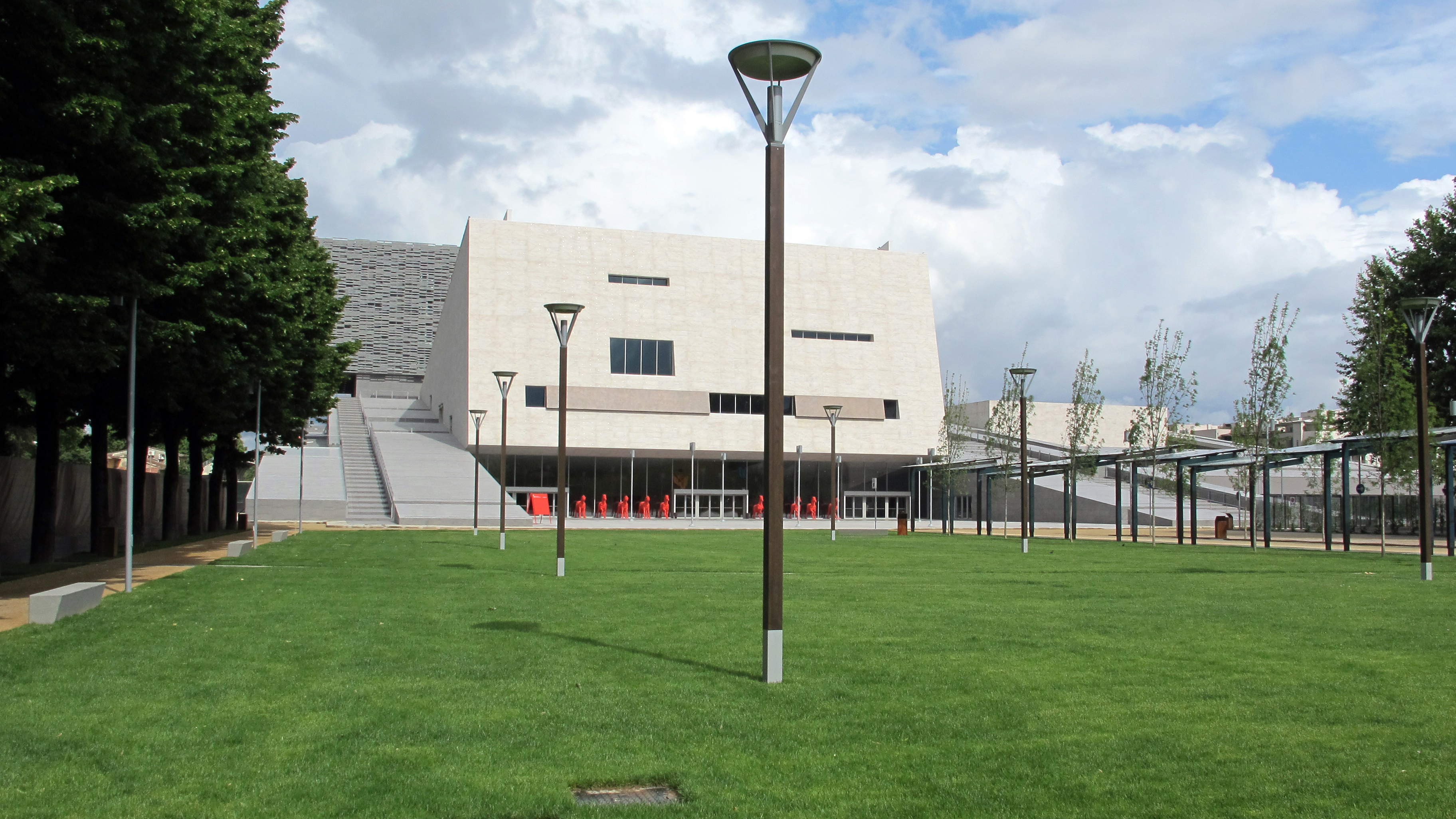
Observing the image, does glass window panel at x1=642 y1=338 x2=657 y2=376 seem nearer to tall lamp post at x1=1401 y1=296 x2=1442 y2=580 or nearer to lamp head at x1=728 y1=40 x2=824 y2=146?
tall lamp post at x1=1401 y1=296 x2=1442 y2=580

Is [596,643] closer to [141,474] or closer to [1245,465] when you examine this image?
[141,474]

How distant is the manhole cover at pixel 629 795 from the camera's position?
18.6 feet

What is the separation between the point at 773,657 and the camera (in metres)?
9.06

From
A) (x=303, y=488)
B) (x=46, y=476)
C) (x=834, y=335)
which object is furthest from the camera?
(x=834, y=335)

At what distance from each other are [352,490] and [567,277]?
1811 centimetres

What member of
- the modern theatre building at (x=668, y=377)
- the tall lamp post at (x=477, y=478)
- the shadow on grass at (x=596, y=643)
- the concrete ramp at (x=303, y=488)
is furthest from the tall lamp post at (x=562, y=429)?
the modern theatre building at (x=668, y=377)

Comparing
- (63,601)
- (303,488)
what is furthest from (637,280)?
(63,601)

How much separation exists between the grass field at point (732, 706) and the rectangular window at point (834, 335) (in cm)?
5388

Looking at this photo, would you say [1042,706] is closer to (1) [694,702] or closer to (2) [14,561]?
(1) [694,702]

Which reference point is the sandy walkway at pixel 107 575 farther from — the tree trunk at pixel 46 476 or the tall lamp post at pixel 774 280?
the tall lamp post at pixel 774 280

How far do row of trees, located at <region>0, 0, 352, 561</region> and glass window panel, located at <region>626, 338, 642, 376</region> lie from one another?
40271 millimetres

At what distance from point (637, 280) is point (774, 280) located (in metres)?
58.9

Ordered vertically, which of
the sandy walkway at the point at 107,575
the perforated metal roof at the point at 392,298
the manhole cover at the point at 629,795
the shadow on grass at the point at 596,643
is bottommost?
the sandy walkway at the point at 107,575

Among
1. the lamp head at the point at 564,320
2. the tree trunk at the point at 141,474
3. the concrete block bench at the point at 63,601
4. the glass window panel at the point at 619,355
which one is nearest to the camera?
the concrete block bench at the point at 63,601
